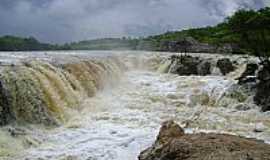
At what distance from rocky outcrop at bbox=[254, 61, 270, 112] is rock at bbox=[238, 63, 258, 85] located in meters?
0.58

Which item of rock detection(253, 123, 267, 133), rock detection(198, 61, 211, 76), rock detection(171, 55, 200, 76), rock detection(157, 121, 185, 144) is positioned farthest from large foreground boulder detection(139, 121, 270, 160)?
rock detection(198, 61, 211, 76)

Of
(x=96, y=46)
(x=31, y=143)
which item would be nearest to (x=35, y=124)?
(x=31, y=143)

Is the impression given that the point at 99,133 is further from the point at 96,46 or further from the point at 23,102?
the point at 96,46

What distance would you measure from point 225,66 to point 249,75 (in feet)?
19.9

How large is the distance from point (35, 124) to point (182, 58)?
56.0 ft

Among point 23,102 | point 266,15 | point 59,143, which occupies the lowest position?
point 59,143

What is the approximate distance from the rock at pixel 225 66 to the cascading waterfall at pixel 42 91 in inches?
376

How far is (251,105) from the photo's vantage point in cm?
1405

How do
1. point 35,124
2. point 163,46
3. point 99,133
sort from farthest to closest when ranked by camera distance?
1. point 163,46
2. point 35,124
3. point 99,133

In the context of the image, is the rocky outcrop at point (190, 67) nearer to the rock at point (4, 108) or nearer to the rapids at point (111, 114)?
the rapids at point (111, 114)

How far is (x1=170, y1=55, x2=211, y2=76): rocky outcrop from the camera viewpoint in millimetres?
24631

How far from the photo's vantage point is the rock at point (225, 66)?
2341 cm

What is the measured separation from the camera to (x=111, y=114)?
40.7ft

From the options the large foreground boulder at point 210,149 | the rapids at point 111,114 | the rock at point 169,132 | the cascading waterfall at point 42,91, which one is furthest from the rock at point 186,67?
the large foreground boulder at point 210,149
